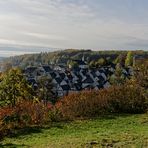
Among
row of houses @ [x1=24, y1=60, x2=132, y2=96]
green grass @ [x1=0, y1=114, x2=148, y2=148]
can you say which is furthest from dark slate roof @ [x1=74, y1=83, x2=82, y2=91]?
green grass @ [x1=0, y1=114, x2=148, y2=148]

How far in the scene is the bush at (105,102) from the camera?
2454 centimetres

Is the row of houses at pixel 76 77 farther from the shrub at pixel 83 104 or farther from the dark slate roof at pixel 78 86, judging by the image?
the shrub at pixel 83 104

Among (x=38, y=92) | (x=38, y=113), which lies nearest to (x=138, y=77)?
(x=38, y=113)

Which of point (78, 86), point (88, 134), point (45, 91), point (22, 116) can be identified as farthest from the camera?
point (78, 86)

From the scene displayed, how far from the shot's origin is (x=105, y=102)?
2634 cm

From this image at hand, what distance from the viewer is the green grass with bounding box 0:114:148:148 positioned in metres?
14.0

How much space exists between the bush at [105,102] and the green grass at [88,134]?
5.49 feet

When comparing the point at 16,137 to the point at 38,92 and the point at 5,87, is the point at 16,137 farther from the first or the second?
the point at 38,92

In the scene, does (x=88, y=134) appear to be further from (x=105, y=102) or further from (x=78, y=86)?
(x=78, y=86)

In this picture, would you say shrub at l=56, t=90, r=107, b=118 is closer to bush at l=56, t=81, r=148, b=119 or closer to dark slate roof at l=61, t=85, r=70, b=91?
bush at l=56, t=81, r=148, b=119

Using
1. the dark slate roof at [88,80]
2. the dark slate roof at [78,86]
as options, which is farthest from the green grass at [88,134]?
the dark slate roof at [88,80]

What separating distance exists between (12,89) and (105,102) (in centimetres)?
1182

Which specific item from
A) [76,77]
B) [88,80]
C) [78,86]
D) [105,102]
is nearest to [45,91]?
[105,102]

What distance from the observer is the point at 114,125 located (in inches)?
787
